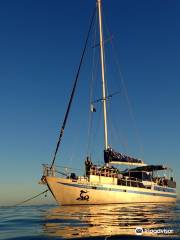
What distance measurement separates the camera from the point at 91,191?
38531 mm


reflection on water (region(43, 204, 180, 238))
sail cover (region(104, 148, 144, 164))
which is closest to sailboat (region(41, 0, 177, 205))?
sail cover (region(104, 148, 144, 164))

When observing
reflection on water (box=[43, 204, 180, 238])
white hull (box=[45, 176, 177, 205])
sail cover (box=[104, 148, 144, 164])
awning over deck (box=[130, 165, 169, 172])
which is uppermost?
sail cover (box=[104, 148, 144, 164])

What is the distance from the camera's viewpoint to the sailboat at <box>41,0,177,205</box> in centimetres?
3769

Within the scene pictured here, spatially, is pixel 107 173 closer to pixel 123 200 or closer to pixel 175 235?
pixel 123 200

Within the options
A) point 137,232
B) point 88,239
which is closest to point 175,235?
point 137,232

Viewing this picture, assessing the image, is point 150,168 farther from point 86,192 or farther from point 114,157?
point 86,192

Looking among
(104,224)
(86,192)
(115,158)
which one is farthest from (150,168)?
(104,224)

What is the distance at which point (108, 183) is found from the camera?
4094 cm

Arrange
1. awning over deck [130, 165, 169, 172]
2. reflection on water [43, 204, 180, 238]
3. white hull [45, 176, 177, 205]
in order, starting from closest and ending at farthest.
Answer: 1. reflection on water [43, 204, 180, 238]
2. white hull [45, 176, 177, 205]
3. awning over deck [130, 165, 169, 172]

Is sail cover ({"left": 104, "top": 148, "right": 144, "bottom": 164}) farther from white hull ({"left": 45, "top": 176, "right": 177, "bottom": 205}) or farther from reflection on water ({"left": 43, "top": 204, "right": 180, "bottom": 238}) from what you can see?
reflection on water ({"left": 43, "top": 204, "right": 180, "bottom": 238})

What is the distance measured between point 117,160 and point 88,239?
35.5m

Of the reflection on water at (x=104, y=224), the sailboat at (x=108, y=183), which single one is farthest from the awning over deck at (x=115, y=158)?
the reflection on water at (x=104, y=224)

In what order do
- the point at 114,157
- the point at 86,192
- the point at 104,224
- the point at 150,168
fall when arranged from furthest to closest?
1. the point at 150,168
2. the point at 114,157
3. the point at 86,192
4. the point at 104,224

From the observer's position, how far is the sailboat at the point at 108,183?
37688 mm
